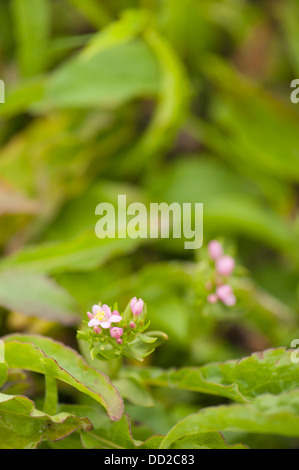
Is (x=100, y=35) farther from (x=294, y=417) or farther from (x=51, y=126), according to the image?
(x=294, y=417)

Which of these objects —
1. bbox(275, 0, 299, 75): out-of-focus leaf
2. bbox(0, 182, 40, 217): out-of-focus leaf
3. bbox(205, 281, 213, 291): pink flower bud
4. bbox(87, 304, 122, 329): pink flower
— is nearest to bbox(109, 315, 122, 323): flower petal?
bbox(87, 304, 122, 329): pink flower

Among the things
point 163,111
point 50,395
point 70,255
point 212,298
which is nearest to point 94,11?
point 163,111

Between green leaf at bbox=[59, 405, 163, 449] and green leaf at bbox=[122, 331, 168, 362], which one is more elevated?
green leaf at bbox=[122, 331, 168, 362]

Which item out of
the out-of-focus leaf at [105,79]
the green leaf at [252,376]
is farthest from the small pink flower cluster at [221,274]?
the out-of-focus leaf at [105,79]

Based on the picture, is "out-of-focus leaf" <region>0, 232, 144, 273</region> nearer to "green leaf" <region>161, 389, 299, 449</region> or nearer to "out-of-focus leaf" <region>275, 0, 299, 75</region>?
"green leaf" <region>161, 389, 299, 449</region>

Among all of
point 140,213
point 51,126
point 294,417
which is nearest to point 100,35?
point 51,126

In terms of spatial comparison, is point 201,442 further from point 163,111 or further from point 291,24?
point 291,24
